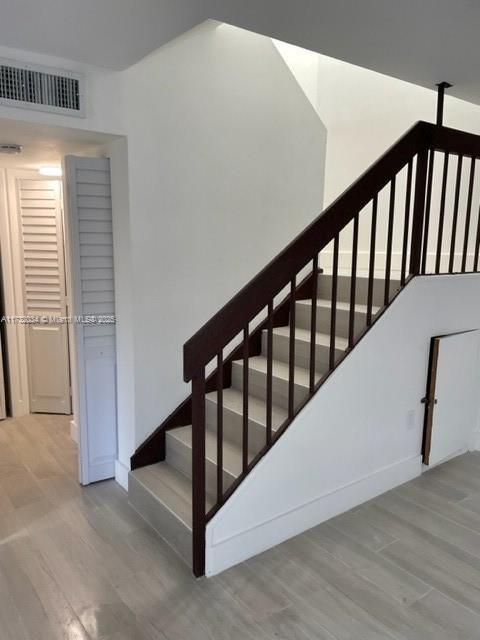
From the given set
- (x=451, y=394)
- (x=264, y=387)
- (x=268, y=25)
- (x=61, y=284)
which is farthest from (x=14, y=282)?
(x=451, y=394)

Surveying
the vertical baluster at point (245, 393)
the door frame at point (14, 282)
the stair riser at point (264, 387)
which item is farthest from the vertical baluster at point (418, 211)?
the door frame at point (14, 282)

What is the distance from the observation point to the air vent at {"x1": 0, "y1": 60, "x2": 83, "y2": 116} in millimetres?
2164

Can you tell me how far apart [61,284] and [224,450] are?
219 centimetres

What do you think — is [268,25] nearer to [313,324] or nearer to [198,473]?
[313,324]

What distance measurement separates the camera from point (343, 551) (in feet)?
7.89

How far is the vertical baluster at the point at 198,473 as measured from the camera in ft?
6.77

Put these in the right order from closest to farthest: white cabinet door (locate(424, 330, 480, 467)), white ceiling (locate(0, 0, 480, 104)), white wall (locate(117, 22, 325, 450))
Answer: white ceiling (locate(0, 0, 480, 104))
white wall (locate(117, 22, 325, 450))
white cabinet door (locate(424, 330, 480, 467))

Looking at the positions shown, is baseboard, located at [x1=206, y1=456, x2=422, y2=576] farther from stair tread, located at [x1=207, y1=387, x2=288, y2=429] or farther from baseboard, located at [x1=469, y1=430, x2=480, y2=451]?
baseboard, located at [x1=469, y1=430, x2=480, y2=451]

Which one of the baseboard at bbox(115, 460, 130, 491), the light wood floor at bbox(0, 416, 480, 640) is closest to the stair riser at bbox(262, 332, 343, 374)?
the light wood floor at bbox(0, 416, 480, 640)

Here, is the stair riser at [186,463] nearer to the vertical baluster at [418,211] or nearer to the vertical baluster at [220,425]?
the vertical baluster at [220,425]

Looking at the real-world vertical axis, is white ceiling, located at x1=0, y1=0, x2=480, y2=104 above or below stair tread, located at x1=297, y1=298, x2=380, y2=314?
above

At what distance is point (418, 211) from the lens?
9.18ft

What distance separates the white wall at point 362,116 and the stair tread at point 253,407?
194 cm

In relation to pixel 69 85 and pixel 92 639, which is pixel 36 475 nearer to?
pixel 92 639
